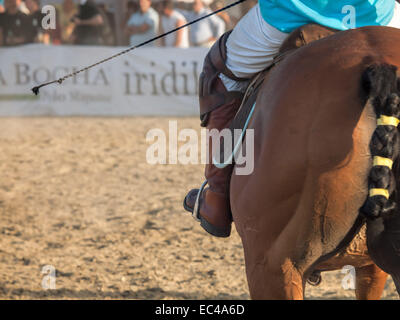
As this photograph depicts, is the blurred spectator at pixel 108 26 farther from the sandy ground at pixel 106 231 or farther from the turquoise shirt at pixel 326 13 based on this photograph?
the turquoise shirt at pixel 326 13

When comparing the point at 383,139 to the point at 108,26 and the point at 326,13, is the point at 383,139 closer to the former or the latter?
the point at 326,13

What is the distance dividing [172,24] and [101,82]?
1.81 meters

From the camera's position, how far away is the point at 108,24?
1191cm

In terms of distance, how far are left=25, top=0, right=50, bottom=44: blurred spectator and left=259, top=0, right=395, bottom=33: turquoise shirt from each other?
9452 mm

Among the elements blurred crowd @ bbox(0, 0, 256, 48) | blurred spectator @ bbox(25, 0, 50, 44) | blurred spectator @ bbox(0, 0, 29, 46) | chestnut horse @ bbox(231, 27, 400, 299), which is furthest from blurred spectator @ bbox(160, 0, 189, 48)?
chestnut horse @ bbox(231, 27, 400, 299)

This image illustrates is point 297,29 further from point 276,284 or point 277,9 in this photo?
point 276,284

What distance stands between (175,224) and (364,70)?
3.76m

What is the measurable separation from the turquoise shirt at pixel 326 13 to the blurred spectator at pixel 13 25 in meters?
9.25

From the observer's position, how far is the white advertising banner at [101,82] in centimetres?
1041

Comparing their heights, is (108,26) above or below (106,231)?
above

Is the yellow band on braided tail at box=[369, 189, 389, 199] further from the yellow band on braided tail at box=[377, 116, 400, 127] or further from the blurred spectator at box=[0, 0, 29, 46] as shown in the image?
the blurred spectator at box=[0, 0, 29, 46]

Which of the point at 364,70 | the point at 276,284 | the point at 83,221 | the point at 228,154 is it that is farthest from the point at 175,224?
the point at 364,70

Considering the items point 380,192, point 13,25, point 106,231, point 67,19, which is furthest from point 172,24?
point 380,192

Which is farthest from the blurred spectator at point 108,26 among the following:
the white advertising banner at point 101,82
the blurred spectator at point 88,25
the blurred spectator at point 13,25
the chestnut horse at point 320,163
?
the chestnut horse at point 320,163
